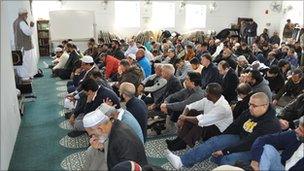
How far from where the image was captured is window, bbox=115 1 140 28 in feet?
45.2

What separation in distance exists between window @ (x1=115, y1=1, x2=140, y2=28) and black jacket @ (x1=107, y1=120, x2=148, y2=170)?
39.0 feet

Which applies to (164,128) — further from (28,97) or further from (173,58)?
(28,97)

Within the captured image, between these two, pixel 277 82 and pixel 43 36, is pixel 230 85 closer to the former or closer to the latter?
pixel 277 82

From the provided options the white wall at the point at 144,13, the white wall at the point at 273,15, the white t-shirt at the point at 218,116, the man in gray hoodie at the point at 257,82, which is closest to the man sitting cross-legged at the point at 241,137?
the white t-shirt at the point at 218,116

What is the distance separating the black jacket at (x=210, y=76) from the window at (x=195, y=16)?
31.7 ft

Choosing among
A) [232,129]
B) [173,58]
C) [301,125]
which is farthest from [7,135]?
[173,58]

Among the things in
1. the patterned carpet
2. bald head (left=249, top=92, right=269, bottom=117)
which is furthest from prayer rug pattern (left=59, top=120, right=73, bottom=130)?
bald head (left=249, top=92, right=269, bottom=117)

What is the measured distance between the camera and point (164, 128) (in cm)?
469

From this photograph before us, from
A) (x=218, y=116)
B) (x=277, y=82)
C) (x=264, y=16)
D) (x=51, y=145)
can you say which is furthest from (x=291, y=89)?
(x=264, y=16)

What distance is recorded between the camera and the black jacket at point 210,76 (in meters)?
5.46

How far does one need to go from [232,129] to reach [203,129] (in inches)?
16.1

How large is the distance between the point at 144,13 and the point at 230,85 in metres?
9.67

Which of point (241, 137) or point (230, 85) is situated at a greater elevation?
point (230, 85)

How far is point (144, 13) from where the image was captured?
14062 millimetres
